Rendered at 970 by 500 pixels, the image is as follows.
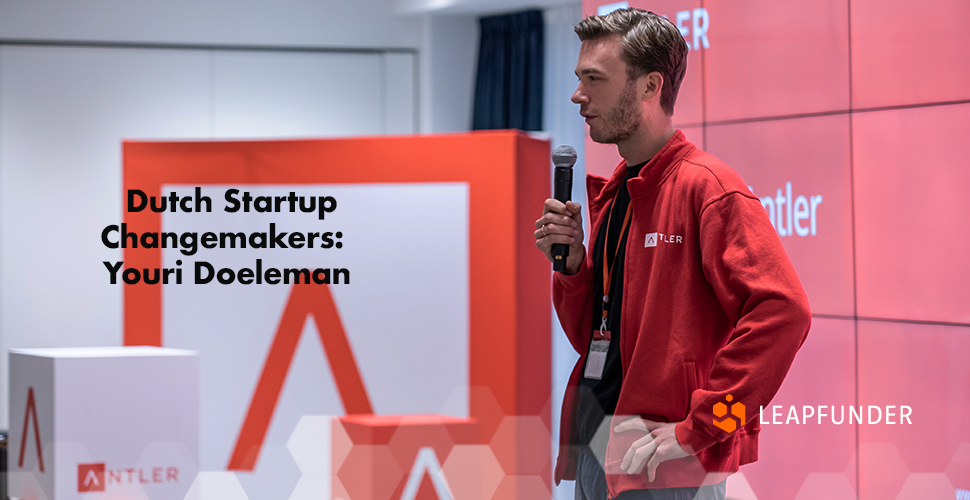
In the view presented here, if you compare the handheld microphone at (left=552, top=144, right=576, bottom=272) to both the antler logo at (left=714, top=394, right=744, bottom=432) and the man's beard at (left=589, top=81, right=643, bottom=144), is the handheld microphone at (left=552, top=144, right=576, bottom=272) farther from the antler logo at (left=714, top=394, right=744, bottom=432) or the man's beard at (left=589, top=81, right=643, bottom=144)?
the antler logo at (left=714, top=394, right=744, bottom=432)

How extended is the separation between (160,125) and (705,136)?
3.35 metres

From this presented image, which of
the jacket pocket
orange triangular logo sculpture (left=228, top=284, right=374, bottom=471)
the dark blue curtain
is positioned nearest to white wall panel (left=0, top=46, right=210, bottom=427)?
the dark blue curtain

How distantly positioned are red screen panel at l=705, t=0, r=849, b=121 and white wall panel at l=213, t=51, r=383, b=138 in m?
2.87

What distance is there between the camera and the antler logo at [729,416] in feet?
3.89

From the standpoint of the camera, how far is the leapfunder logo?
1957 millimetres

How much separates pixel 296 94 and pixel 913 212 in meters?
3.76

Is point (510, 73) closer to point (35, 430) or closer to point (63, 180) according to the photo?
point (63, 180)

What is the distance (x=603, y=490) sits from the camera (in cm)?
139

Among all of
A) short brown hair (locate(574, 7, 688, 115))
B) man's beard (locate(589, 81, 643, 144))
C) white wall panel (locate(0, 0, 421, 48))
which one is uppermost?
white wall panel (locate(0, 0, 421, 48))

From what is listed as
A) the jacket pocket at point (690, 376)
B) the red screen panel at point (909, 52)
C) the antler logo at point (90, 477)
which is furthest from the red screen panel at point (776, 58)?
the antler logo at point (90, 477)

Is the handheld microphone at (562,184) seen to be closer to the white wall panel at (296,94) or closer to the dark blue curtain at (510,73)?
the dark blue curtain at (510,73)

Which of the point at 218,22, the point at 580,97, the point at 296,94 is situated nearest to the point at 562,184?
the point at 580,97

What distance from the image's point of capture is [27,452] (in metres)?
2.08

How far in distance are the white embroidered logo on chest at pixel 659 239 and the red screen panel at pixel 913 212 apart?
1.30 m
